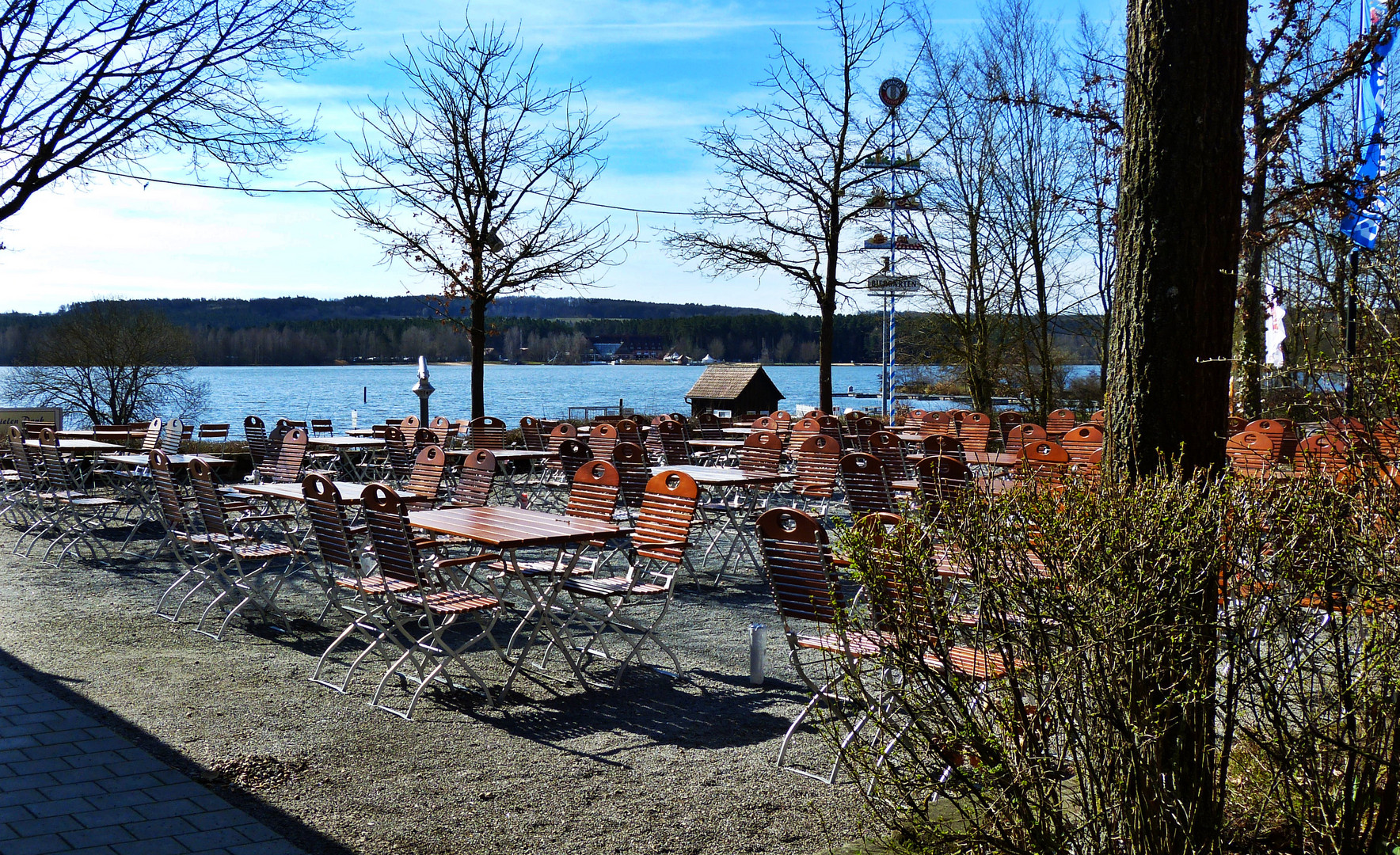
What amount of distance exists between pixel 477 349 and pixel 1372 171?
1376 centimetres

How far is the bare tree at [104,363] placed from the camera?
26.2 meters

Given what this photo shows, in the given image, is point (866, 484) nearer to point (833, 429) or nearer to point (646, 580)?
point (646, 580)

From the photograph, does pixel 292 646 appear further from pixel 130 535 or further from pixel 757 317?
pixel 757 317

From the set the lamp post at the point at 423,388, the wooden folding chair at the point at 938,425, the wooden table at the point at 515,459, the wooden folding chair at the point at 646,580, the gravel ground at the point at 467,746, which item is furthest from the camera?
the lamp post at the point at 423,388

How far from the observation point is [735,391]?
27812mm

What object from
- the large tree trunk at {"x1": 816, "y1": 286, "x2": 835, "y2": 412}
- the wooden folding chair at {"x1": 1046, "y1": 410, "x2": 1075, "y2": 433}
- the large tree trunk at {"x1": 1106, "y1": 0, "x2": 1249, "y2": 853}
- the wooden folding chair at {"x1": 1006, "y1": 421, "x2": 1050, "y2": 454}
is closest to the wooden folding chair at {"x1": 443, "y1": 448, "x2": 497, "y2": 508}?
the large tree trunk at {"x1": 1106, "y1": 0, "x2": 1249, "y2": 853}

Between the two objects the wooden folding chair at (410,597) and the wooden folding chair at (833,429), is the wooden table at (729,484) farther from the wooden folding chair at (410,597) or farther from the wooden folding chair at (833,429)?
the wooden folding chair at (833,429)

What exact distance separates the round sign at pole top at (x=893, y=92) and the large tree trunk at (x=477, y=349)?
25.2ft

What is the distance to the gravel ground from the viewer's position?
3980 mm

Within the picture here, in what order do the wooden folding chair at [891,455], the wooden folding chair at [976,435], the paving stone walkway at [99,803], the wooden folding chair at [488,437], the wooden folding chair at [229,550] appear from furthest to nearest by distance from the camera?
the wooden folding chair at [488,437] < the wooden folding chair at [976,435] < the wooden folding chair at [891,455] < the wooden folding chair at [229,550] < the paving stone walkway at [99,803]

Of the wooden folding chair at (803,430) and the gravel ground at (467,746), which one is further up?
the wooden folding chair at (803,430)

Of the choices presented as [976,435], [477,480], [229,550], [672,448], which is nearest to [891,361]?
[976,435]

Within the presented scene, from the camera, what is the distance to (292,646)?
22.1 feet

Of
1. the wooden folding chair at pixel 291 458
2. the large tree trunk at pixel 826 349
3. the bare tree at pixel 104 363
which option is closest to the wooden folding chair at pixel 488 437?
the wooden folding chair at pixel 291 458
